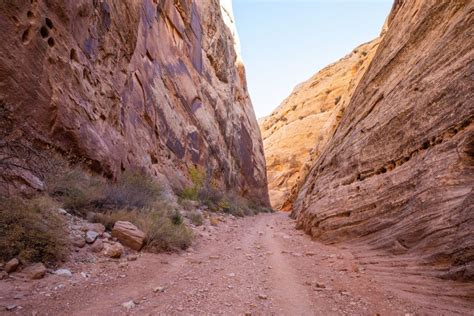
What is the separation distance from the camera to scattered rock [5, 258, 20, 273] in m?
3.25

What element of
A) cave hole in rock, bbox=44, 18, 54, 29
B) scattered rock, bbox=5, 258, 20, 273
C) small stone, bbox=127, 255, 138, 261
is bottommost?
small stone, bbox=127, 255, 138, 261

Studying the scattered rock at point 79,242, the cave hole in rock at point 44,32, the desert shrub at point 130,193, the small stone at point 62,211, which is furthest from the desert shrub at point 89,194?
the cave hole in rock at point 44,32

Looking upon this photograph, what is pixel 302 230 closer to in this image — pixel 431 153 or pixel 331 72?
pixel 431 153

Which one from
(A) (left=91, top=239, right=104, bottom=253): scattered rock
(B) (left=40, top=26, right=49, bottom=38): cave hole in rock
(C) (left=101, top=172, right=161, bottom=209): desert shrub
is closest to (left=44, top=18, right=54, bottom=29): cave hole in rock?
(B) (left=40, top=26, right=49, bottom=38): cave hole in rock

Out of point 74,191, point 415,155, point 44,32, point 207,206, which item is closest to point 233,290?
point 74,191

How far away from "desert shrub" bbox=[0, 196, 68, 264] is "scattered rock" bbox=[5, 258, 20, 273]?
0.09 metres

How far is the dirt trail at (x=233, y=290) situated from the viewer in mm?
3133

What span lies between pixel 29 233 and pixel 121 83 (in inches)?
303

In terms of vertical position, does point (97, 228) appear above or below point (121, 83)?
below

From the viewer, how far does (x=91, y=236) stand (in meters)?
4.67

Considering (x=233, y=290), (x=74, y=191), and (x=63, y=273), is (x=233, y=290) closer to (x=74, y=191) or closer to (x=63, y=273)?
(x=63, y=273)

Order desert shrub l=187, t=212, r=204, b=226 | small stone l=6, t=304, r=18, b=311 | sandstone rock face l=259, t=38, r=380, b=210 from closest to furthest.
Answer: small stone l=6, t=304, r=18, b=311 → desert shrub l=187, t=212, r=204, b=226 → sandstone rock face l=259, t=38, r=380, b=210

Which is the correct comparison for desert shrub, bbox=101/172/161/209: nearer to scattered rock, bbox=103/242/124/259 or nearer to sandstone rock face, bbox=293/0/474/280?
scattered rock, bbox=103/242/124/259

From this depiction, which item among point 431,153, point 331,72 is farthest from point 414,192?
point 331,72
